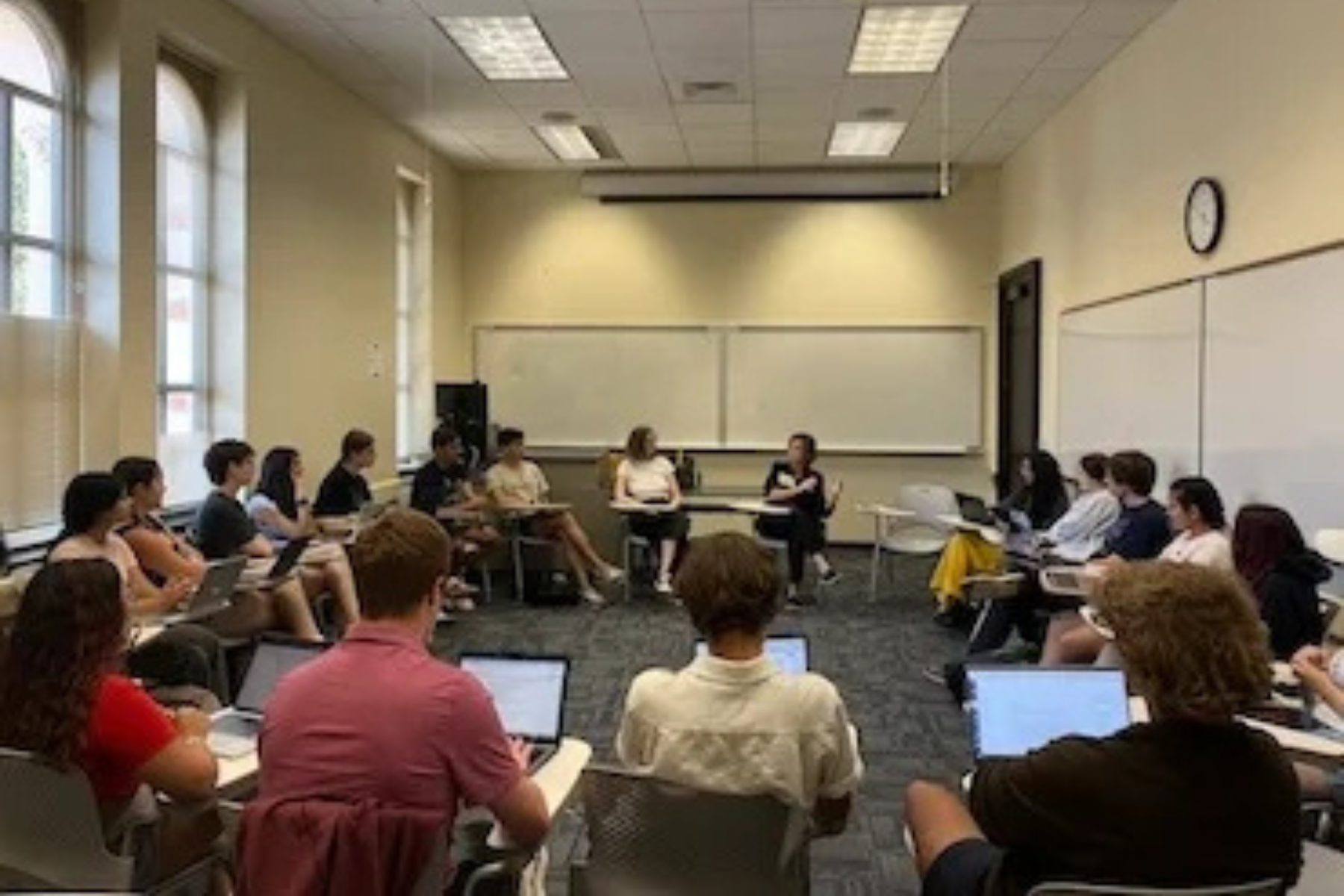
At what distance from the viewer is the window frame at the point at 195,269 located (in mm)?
6090

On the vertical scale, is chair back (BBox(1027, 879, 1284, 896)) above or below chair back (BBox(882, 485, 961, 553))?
→ above

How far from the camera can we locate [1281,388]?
15.4 feet

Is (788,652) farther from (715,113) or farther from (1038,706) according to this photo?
(715,113)

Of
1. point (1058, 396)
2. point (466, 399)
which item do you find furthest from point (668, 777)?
point (466, 399)

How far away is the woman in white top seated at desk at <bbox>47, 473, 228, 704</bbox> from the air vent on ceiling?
186 inches

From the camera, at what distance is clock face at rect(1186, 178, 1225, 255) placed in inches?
213

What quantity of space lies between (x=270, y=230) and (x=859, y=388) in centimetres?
555

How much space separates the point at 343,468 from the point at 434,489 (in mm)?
1146

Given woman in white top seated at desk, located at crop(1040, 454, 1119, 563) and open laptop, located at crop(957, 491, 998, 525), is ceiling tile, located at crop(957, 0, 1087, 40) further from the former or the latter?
open laptop, located at crop(957, 491, 998, 525)

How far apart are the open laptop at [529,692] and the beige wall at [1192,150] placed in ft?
10.9

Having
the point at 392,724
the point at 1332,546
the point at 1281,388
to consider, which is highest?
the point at 1281,388

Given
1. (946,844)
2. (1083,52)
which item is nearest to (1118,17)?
(1083,52)

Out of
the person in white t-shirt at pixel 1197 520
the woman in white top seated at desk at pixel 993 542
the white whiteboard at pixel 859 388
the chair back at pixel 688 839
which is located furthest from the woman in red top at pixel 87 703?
the white whiteboard at pixel 859 388

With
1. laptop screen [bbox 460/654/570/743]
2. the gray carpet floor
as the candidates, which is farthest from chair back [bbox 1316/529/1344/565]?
laptop screen [bbox 460/654/570/743]
